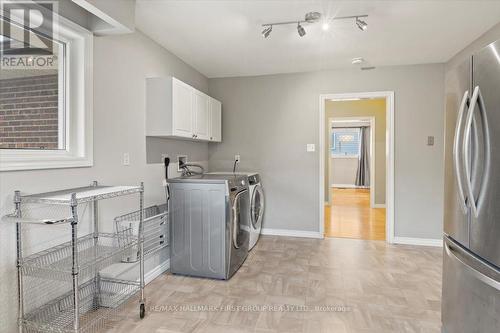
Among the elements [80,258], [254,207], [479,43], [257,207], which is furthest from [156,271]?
[479,43]

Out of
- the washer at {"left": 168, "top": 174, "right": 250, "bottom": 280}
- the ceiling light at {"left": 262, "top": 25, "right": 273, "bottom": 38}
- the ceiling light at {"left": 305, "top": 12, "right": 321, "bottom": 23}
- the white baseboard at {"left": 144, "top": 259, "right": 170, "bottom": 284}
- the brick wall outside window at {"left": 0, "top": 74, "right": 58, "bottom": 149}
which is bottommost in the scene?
the white baseboard at {"left": 144, "top": 259, "right": 170, "bottom": 284}

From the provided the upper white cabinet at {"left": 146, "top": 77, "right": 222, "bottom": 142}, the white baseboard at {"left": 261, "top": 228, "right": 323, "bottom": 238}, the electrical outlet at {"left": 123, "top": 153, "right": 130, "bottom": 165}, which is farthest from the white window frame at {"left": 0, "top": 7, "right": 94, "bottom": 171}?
the white baseboard at {"left": 261, "top": 228, "right": 323, "bottom": 238}

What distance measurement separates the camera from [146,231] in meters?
2.78

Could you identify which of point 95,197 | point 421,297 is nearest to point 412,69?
point 421,297

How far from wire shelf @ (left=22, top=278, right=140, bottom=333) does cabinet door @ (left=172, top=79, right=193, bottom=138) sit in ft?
4.83

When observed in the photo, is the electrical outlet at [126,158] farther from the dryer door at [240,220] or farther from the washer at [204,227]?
the dryer door at [240,220]

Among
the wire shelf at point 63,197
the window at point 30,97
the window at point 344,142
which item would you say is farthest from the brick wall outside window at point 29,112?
the window at point 344,142

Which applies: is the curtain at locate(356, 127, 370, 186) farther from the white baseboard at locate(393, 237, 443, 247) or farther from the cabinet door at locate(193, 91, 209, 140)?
the cabinet door at locate(193, 91, 209, 140)

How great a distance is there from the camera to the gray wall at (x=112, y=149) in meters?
1.70

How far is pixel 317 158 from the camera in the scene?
171 inches

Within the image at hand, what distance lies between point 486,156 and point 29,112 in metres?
2.56

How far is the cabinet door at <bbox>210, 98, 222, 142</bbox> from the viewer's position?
4.08m

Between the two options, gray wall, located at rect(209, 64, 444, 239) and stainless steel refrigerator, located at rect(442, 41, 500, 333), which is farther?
gray wall, located at rect(209, 64, 444, 239)

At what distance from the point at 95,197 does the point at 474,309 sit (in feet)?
6.81
